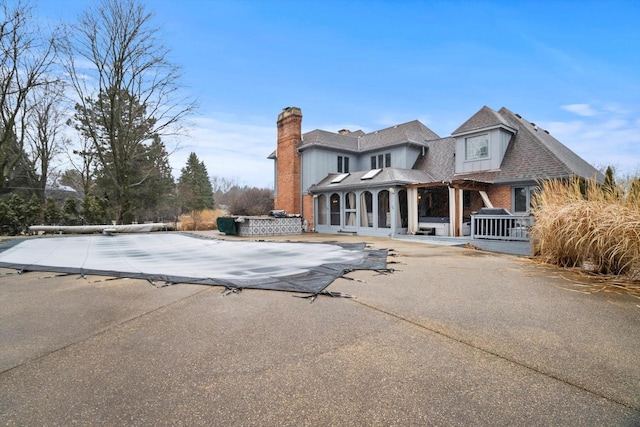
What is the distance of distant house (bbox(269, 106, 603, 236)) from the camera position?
11.5 metres

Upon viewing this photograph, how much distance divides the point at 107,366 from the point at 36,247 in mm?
8433

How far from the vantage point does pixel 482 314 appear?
2971 millimetres

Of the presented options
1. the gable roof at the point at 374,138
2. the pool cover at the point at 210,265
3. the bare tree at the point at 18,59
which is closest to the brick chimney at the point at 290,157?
the gable roof at the point at 374,138

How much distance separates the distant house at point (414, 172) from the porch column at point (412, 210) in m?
0.04

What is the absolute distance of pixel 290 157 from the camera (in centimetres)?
1747

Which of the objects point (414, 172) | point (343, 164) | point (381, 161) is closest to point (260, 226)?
point (343, 164)

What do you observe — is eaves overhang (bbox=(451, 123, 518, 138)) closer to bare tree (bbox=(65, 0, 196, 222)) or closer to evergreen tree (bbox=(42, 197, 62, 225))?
bare tree (bbox=(65, 0, 196, 222))

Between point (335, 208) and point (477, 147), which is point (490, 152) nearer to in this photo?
point (477, 147)

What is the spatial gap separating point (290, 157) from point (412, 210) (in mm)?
8160

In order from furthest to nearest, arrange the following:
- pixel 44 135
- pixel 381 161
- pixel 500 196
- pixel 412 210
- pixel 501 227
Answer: pixel 44 135, pixel 381 161, pixel 412 210, pixel 500 196, pixel 501 227

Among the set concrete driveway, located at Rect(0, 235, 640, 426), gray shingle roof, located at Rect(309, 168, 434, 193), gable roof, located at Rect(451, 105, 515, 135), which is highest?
gable roof, located at Rect(451, 105, 515, 135)

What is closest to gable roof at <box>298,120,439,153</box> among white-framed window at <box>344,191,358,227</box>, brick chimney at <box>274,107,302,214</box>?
brick chimney at <box>274,107,302,214</box>

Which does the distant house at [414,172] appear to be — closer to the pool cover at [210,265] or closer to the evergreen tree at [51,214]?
the pool cover at [210,265]

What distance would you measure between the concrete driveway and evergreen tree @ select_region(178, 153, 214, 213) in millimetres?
33236
